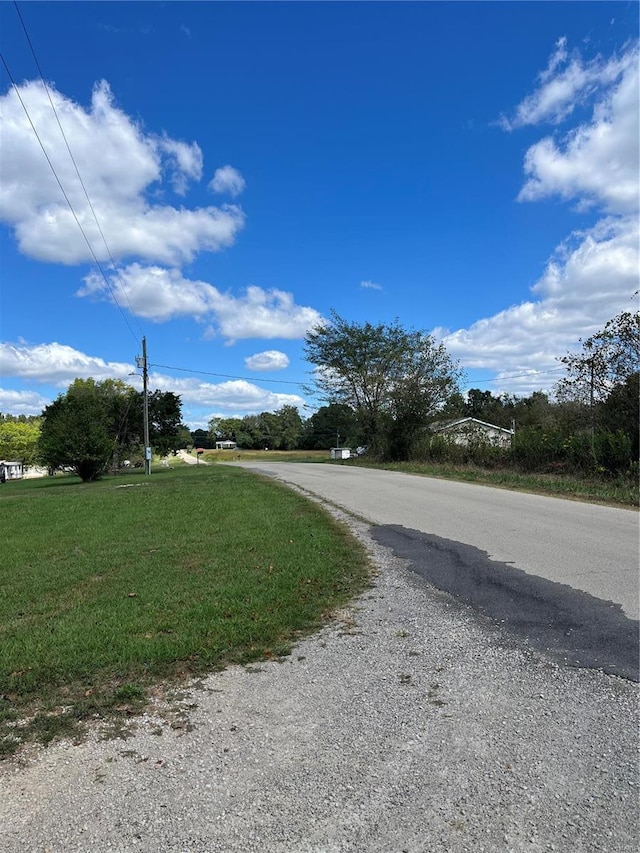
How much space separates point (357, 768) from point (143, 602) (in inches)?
136

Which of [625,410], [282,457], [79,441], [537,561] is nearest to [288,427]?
[282,457]

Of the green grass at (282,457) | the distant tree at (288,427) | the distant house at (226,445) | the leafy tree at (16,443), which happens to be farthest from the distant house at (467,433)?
the distant house at (226,445)

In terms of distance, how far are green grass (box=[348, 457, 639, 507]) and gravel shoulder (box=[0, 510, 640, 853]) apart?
10.9 metres

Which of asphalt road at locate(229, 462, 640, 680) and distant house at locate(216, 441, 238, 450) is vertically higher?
distant house at locate(216, 441, 238, 450)

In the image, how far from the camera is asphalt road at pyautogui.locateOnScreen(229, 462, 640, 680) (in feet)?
15.2

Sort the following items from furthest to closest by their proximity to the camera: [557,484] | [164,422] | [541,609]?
[164,422], [557,484], [541,609]

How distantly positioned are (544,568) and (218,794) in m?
5.36

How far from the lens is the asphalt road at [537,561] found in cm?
464

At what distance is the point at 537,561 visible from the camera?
23.8 feet

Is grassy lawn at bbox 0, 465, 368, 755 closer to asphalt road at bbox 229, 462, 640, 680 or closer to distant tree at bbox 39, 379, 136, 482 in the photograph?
asphalt road at bbox 229, 462, 640, 680

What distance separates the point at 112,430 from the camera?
49.8 meters

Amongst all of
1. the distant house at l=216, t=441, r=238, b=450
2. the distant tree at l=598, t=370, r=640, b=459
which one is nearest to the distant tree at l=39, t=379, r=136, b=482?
the distant tree at l=598, t=370, r=640, b=459

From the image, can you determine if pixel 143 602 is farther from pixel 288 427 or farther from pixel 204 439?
pixel 204 439

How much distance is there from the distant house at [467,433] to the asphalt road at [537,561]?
36.5 ft
